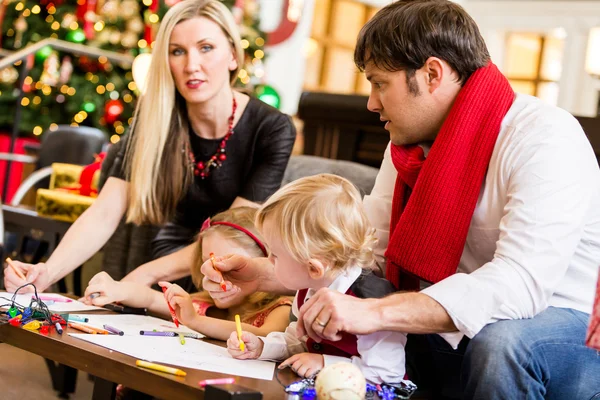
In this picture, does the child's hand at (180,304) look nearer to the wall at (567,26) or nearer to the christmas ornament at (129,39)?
the christmas ornament at (129,39)

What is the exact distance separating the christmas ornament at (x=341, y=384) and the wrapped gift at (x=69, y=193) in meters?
1.88

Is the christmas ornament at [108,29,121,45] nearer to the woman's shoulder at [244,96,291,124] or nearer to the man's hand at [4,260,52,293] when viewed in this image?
the woman's shoulder at [244,96,291,124]

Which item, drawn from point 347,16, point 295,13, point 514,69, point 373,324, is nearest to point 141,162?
point 373,324

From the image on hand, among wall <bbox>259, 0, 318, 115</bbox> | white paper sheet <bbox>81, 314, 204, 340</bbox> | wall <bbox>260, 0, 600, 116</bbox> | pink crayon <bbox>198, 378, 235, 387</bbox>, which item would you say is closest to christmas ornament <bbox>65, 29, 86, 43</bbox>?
wall <bbox>260, 0, 600, 116</bbox>

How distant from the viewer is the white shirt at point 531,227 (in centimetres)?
130

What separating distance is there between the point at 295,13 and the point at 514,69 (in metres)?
2.87

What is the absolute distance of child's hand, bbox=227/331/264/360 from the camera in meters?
1.33

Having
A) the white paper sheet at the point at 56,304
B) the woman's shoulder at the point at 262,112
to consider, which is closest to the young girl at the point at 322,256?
the white paper sheet at the point at 56,304

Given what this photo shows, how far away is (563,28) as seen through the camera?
27.8ft

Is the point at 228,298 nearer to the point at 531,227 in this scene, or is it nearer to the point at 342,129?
the point at 531,227

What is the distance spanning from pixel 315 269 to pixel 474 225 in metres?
0.37

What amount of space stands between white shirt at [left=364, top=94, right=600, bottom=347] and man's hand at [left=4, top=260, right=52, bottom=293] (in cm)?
92

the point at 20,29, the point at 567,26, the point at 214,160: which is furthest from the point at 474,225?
the point at 567,26

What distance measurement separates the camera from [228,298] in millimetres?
1673
